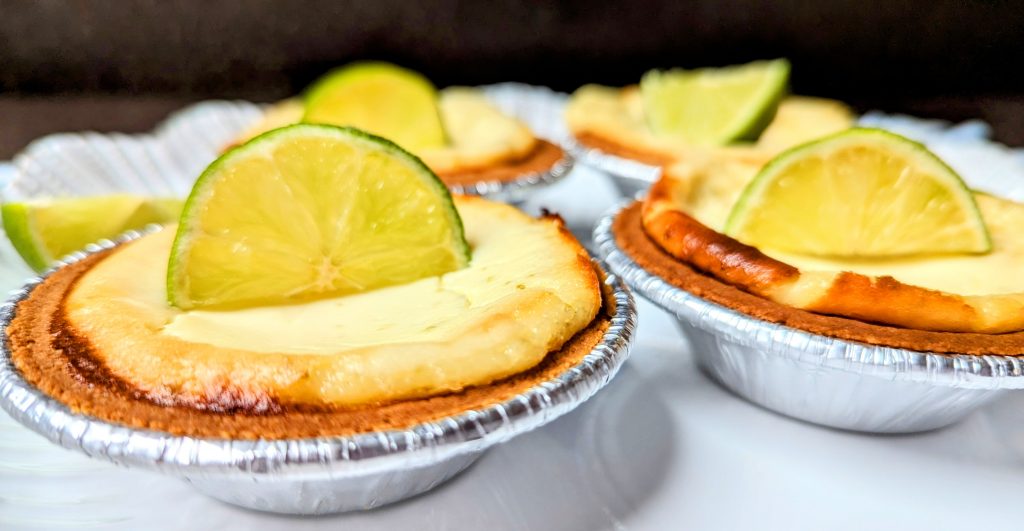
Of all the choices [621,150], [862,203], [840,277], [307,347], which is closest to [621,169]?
[621,150]

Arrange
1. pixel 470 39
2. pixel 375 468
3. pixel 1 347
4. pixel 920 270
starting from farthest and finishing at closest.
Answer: pixel 470 39 < pixel 920 270 < pixel 1 347 < pixel 375 468

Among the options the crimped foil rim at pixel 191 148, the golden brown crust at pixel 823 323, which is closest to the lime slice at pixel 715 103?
the crimped foil rim at pixel 191 148

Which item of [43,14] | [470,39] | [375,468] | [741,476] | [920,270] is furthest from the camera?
[470,39]

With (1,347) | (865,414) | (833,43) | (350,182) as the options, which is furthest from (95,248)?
(833,43)

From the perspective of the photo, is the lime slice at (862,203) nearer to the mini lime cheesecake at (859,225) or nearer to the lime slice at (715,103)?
the mini lime cheesecake at (859,225)

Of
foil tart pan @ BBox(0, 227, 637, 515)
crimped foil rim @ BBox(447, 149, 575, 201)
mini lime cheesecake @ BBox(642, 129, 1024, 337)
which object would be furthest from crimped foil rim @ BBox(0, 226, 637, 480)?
crimped foil rim @ BBox(447, 149, 575, 201)

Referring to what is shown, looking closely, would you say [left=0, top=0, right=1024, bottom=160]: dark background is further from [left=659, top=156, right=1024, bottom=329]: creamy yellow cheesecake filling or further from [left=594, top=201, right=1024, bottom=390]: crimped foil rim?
[left=594, top=201, right=1024, bottom=390]: crimped foil rim

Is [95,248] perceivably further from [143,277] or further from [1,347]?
[1,347]
